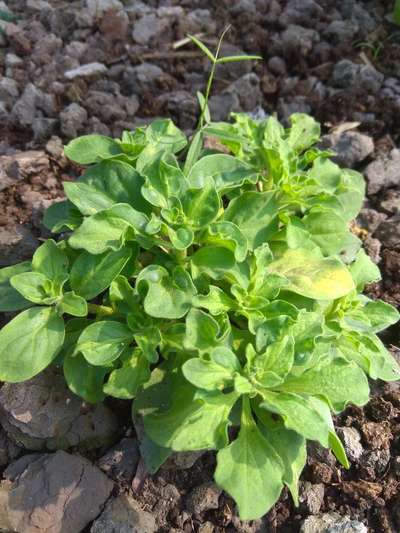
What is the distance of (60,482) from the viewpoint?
2029mm

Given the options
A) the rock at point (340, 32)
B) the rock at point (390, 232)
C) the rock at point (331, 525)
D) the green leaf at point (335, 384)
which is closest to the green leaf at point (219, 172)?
the green leaf at point (335, 384)

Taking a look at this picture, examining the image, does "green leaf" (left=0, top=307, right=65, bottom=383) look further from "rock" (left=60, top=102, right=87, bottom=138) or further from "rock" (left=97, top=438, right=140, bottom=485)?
"rock" (left=60, top=102, right=87, bottom=138)

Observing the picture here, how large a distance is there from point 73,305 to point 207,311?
0.49m

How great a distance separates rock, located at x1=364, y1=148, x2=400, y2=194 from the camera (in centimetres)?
308

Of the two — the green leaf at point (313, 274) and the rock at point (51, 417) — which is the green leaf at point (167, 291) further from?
the rock at point (51, 417)

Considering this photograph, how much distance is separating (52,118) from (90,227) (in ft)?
5.53

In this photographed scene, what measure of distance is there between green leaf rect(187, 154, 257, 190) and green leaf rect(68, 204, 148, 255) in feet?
1.23

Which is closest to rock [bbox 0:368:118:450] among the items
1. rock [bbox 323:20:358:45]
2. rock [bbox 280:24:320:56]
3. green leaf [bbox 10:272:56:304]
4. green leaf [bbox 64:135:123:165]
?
green leaf [bbox 10:272:56:304]

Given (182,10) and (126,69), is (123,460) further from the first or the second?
(182,10)

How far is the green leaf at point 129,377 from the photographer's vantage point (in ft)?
6.20

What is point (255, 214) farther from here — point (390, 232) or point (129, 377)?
point (390, 232)

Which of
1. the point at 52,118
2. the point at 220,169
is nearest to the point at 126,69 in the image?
the point at 52,118

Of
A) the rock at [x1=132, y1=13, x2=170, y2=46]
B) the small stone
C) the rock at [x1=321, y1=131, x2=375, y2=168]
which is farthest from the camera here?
the rock at [x1=132, y1=13, x2=170, y2=46]

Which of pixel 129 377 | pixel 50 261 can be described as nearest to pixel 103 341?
pixel 129 377
